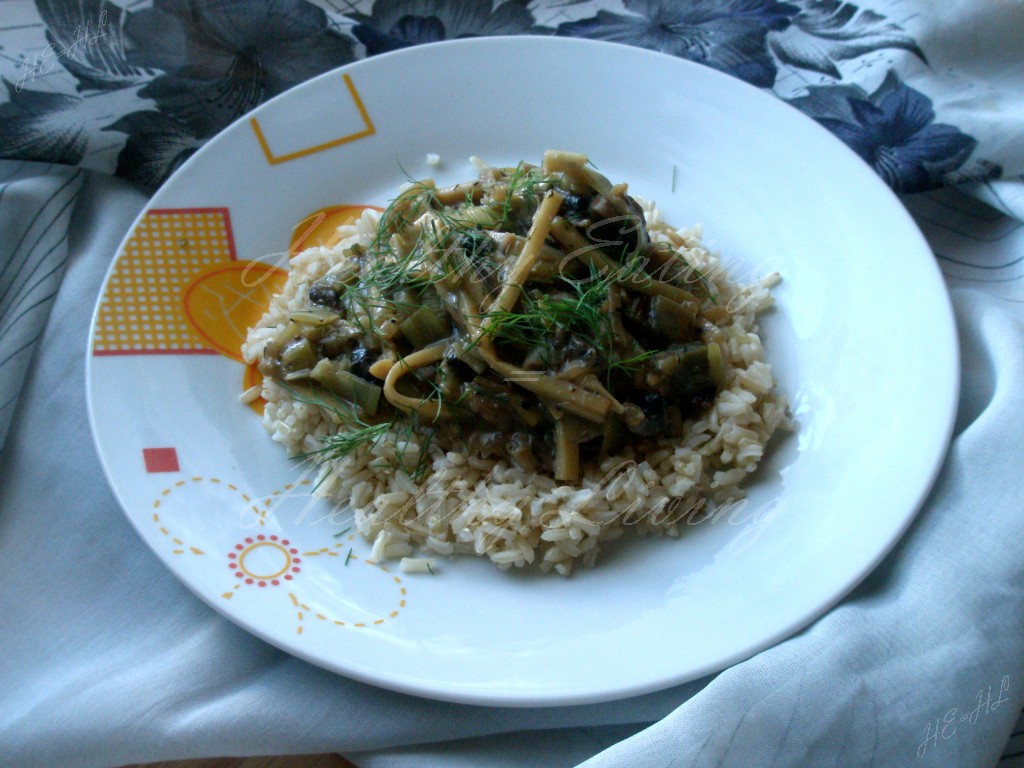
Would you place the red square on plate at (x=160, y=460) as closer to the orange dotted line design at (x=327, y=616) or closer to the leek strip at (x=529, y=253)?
the orange dotted line design at (x=327, y=616)

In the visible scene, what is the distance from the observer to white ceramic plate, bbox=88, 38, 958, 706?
2.75 m

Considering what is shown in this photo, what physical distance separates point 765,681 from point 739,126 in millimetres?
2339

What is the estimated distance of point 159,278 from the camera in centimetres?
357

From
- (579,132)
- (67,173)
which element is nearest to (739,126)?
(579,132)

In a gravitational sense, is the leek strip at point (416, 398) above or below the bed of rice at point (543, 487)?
above

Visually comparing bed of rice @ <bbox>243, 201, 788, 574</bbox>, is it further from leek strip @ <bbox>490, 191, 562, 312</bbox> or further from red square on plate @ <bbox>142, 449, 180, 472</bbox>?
leek strip @ <bbox>490, 191, 562, 312</bbox>

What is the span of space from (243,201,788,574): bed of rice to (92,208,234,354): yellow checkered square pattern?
0.52 metres

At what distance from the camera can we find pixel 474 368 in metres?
3.12

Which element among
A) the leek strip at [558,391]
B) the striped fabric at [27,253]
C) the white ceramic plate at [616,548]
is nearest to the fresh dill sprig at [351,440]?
the white ceramic plate at [616,548]

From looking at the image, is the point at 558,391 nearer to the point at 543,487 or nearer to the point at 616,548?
the point at 543,487

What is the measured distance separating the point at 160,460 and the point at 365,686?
1062 mm

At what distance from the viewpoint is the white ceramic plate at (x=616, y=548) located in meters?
2.75

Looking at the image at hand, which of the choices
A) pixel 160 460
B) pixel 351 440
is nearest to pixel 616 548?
pixel 351 440

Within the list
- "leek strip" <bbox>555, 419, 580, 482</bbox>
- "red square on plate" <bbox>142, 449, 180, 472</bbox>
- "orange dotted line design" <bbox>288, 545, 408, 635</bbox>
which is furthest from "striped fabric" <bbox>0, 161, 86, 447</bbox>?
"leek strip" <bbox>555, 419, 580, 482</bbox>
